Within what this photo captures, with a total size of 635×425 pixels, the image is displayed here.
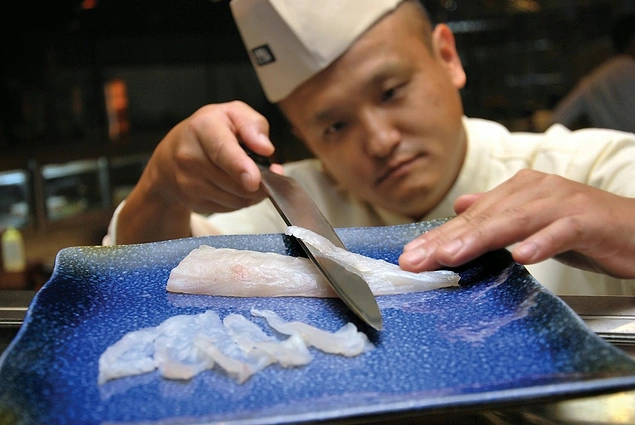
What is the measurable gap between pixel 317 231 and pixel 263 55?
680 millimetres

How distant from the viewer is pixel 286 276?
0.88 metres

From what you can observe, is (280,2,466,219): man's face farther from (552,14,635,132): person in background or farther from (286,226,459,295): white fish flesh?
(552,14,635,132): person in background

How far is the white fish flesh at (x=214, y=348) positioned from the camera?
61 cm

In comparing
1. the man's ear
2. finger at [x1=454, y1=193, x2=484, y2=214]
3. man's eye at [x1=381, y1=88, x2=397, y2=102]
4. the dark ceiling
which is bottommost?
finger at [x1=454, y1=193, x2=484, y2=214]

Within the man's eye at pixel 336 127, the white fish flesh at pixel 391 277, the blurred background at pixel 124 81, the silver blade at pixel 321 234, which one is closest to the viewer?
the silver blade at pixel 321 234

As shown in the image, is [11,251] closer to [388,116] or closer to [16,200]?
[16,200]

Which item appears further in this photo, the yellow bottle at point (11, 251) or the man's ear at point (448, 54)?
the yellow bottle at point (11, 251)

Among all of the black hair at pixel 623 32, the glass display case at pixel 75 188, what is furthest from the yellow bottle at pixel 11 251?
the black hair at pixel 623 32

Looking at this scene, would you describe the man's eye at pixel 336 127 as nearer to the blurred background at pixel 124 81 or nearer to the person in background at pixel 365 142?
the person in background at pixel 365 142

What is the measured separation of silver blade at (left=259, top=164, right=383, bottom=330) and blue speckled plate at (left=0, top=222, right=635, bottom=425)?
29 mm

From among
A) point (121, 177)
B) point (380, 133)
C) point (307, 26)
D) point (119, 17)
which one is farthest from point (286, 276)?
point (121, 177)

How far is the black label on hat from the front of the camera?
1447 mm

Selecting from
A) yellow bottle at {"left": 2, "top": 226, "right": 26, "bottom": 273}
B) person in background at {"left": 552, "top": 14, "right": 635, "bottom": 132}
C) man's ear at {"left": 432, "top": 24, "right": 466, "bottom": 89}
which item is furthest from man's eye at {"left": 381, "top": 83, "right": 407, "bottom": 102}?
yellow bottle at {"left": 2, "top": 226, "right": 26, "bottom": 273}

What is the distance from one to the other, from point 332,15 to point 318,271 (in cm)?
74
